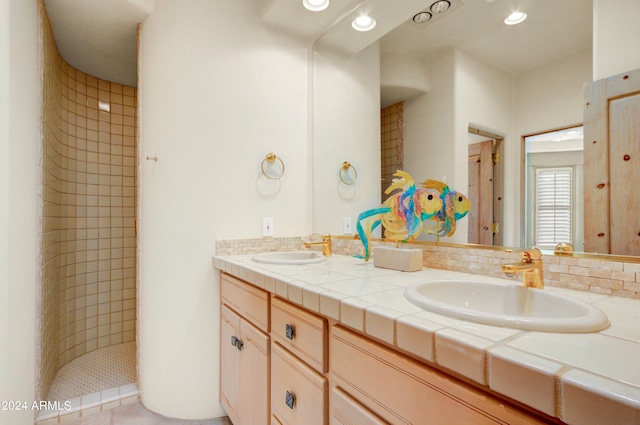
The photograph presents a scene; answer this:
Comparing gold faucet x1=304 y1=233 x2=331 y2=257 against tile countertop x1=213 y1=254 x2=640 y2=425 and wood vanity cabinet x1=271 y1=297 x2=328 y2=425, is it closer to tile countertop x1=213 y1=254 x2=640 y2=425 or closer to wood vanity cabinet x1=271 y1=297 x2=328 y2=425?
wood vanity cabinet x1=271 y1=297 x2=328 y2=425

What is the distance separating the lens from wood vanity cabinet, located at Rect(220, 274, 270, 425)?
46.4 inches

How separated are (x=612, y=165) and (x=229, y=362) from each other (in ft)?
5.43

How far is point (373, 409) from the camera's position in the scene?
2.24 ft

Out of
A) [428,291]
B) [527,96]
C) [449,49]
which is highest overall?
[449,49]

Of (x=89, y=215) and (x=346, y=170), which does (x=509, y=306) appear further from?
(x=89, y=215)

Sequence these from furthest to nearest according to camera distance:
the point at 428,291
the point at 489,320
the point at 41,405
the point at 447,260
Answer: the point at 41,405 → the point at 447,260 → the point at 428,291 → the point at 489,320

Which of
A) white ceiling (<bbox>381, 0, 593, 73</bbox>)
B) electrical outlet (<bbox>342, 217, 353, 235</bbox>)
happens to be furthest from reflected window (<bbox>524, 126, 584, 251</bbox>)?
electrical outlet (<bbox>342, 217, 353, 235</bbox>)

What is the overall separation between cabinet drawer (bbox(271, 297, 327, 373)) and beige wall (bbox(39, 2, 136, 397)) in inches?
66.7

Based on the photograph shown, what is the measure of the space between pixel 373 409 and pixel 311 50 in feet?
6.54

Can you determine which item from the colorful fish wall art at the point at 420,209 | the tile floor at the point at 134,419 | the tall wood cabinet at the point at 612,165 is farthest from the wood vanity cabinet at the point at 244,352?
the tall wood cabinet at the point at 612,165

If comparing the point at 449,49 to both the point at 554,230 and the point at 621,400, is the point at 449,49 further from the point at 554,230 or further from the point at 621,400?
the point at 621,400

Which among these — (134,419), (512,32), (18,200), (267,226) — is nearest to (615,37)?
(512,32)

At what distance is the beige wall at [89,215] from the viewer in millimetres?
2119

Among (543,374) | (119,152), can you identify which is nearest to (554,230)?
(543,374)
